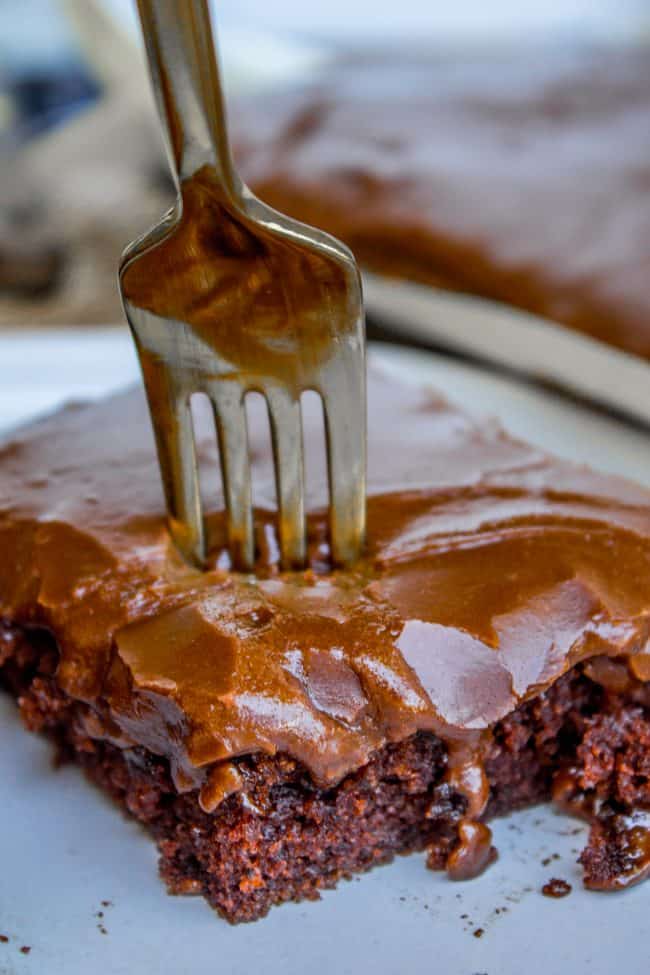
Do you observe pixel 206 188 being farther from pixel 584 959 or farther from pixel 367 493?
pixel 584 959

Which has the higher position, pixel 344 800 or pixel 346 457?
pixel 346 457

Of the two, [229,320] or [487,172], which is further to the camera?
[487,172]

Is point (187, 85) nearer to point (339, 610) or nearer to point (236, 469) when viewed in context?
point (236, 469)

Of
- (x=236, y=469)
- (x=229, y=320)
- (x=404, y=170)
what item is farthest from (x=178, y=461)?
(x=404, y=170)

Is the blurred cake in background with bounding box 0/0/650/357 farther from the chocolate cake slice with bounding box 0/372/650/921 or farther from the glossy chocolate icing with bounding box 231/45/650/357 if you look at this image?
the chocolate cake slice with bounding box 0/372/650/921

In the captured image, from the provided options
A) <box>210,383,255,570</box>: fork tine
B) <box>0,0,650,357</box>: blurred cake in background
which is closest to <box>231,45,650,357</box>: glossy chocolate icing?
<box>0,0,650,357</box>: blurred cake in background

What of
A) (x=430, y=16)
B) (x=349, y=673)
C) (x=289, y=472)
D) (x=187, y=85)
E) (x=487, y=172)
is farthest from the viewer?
(x=430, y=16)
